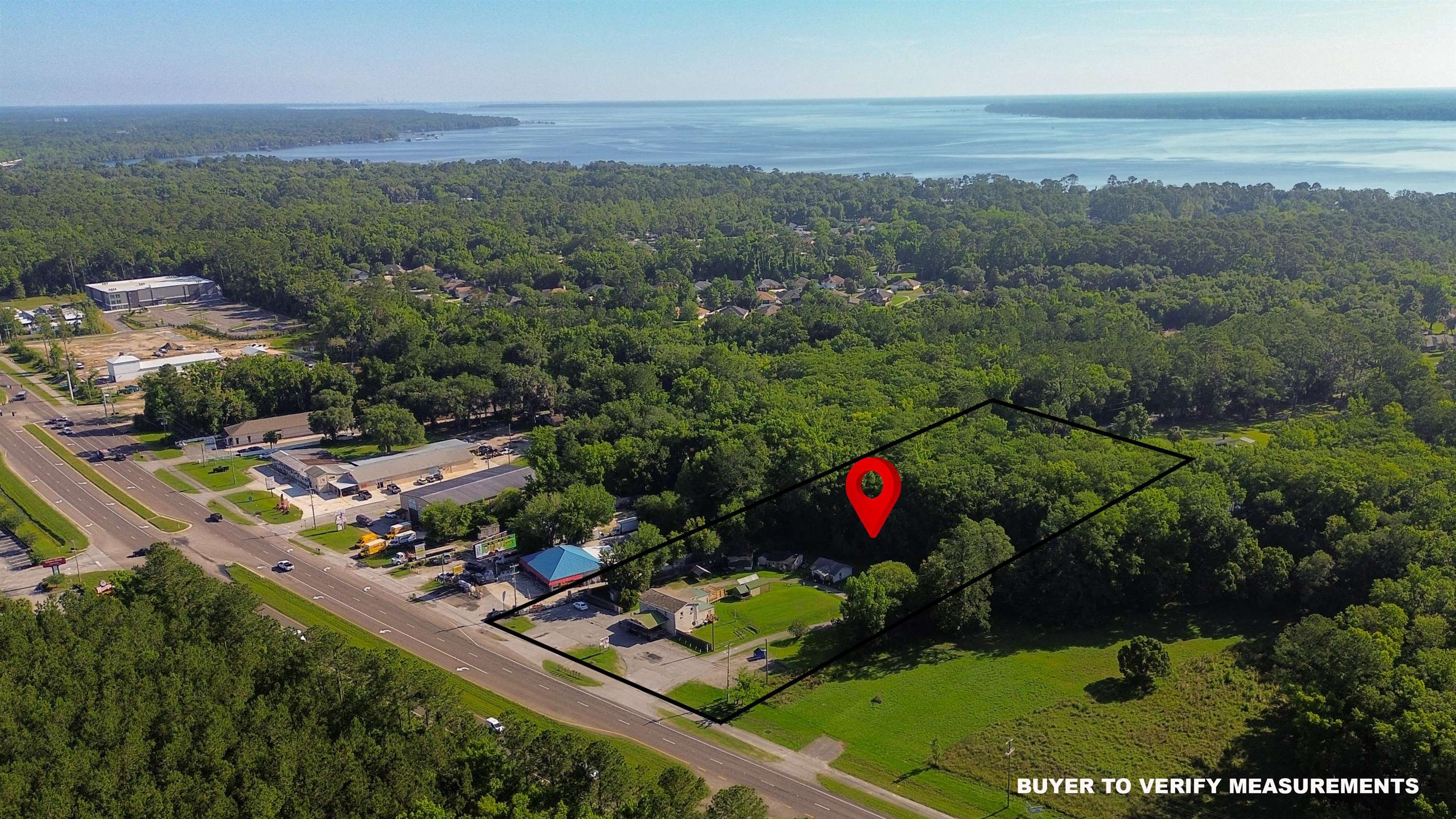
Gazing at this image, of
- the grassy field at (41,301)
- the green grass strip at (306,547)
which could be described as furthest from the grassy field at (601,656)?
→ the grassy field at (41,301)

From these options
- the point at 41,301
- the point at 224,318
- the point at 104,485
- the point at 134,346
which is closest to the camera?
the point at 104,485

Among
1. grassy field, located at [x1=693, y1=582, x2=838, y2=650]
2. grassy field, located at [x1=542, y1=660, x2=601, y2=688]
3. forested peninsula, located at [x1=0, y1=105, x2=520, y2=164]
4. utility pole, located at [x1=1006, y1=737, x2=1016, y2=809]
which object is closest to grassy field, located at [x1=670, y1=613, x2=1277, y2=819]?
utility pole, located at [x1=1006, y1=737, x2=1016, y2=809]

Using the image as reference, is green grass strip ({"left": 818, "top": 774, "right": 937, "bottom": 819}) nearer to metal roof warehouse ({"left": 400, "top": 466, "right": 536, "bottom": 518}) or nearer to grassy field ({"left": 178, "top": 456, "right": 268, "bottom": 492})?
metal roof warehouse ({"left": 400, "top": 466, "right": 536, "bottom": 518})

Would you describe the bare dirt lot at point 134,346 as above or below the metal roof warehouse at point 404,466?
above

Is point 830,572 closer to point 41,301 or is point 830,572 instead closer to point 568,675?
point 568,675

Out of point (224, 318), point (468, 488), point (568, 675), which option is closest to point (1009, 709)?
point (568, 675)

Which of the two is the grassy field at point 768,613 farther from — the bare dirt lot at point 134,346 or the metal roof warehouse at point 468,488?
the bare dirt lot at point 134,346
